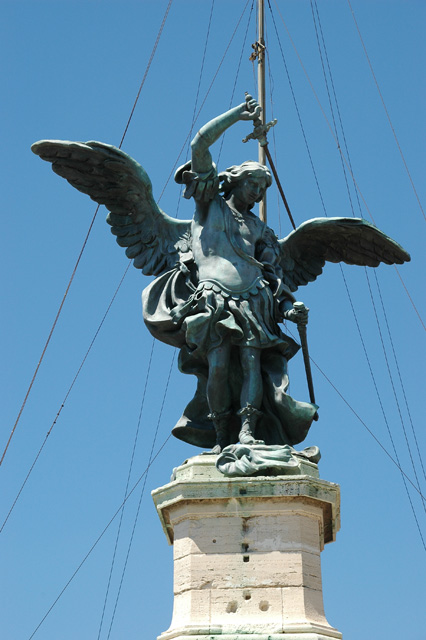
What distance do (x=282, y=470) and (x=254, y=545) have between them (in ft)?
2.48

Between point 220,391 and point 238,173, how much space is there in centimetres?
232

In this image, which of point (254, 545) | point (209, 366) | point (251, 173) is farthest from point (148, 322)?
point (254, 545)

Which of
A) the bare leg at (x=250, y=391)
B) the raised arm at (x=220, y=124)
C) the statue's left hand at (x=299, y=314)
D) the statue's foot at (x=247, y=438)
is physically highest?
the raised arm at (x=220, y=124)

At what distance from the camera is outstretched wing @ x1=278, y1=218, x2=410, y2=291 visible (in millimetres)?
12250

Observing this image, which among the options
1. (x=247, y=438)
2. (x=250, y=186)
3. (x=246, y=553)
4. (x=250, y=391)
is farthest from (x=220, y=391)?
(x=250, y=186)

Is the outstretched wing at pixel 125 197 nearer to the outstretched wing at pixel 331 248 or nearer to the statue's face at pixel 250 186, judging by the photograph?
the statue's face at pixel 250 186

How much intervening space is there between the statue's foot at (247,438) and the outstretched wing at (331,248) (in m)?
2.16

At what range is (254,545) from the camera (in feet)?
33.5

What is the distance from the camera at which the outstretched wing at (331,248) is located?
12250 millimetres

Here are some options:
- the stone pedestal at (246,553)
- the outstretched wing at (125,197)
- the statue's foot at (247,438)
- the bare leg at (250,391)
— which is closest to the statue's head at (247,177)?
the outstretched wing at (125,197)

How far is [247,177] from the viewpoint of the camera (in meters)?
11.8

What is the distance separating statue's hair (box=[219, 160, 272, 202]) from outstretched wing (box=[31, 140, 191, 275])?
0.58 m

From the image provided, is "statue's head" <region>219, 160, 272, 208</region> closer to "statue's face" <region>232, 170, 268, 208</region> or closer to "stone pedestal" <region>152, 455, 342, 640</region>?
"statue's face" <region>232, 170, 268, 208</region>

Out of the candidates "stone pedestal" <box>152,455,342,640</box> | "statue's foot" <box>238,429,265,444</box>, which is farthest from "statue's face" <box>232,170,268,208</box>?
"stone pedestal" <box>152,455,342,640</box>
